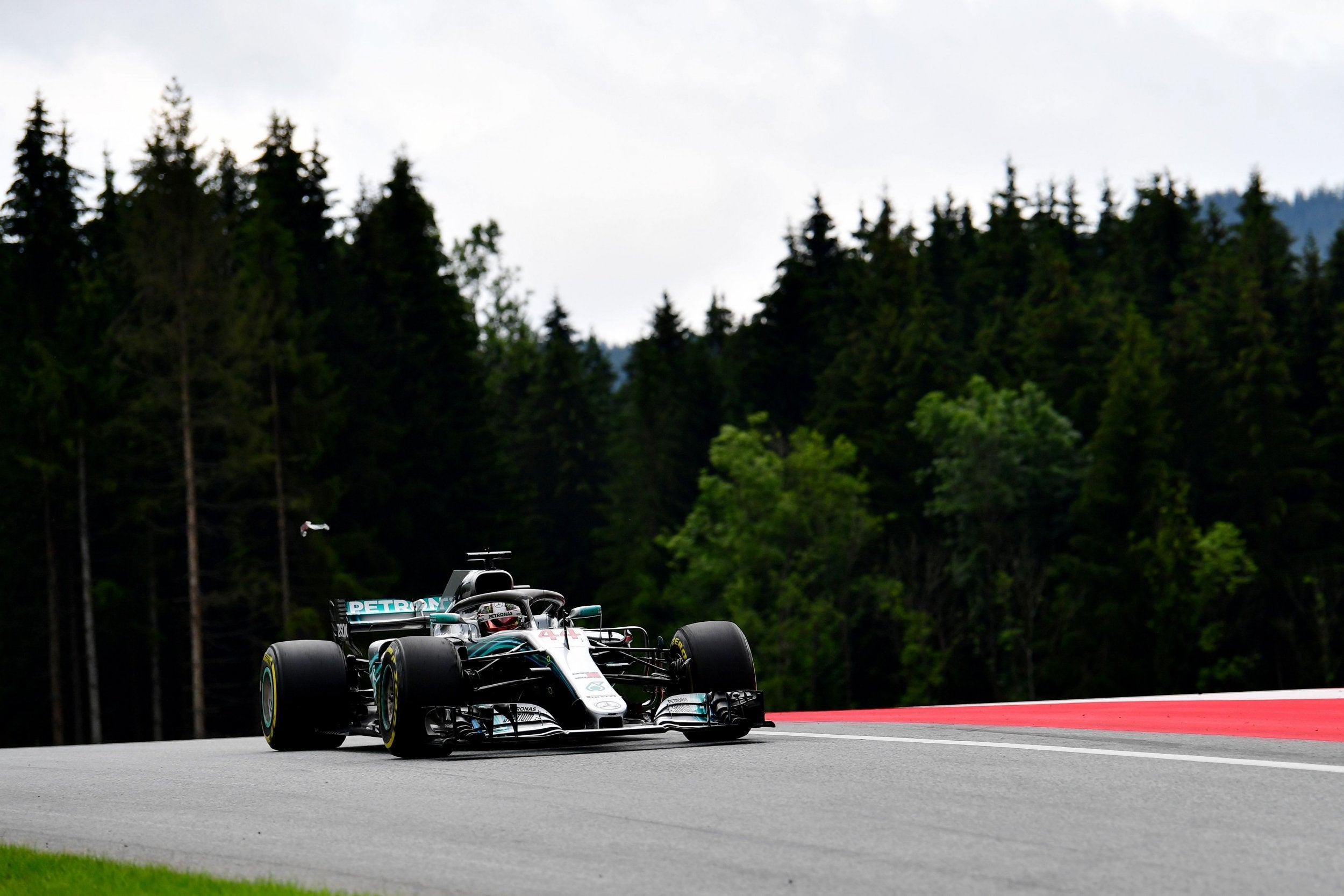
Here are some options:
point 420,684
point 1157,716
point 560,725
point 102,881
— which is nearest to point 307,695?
point 420,684

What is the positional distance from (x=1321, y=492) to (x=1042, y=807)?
62.7 m

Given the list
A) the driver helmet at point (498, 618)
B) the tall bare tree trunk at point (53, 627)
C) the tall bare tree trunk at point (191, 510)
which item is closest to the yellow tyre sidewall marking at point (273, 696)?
the driver helmet at point (498, 618)

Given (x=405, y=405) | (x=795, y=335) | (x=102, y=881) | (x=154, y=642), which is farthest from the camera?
(x=795, y=335)

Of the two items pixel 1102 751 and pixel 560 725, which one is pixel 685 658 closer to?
pixel 560 725

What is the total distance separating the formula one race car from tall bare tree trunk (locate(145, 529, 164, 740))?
35.4 metres

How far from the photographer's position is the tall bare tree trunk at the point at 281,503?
4741 cm

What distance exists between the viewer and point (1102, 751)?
477 inches

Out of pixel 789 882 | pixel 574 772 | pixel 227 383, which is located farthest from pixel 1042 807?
pixel 227 383

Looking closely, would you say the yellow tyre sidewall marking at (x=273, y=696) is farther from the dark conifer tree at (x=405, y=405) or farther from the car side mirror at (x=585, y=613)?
the dark conifer tree at (x=405, y=405)

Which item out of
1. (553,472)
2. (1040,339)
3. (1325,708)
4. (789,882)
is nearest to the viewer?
(789,882)

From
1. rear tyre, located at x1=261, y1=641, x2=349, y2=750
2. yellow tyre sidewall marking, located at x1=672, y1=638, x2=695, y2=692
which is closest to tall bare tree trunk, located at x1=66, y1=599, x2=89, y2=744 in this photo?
→ rear tyre, located at x1=261, y1=641, x2=349, y2=750

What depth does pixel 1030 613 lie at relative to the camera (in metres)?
65.2

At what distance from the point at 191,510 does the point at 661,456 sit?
4004 centimetres

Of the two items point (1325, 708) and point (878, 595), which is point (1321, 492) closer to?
point (878, 595)
